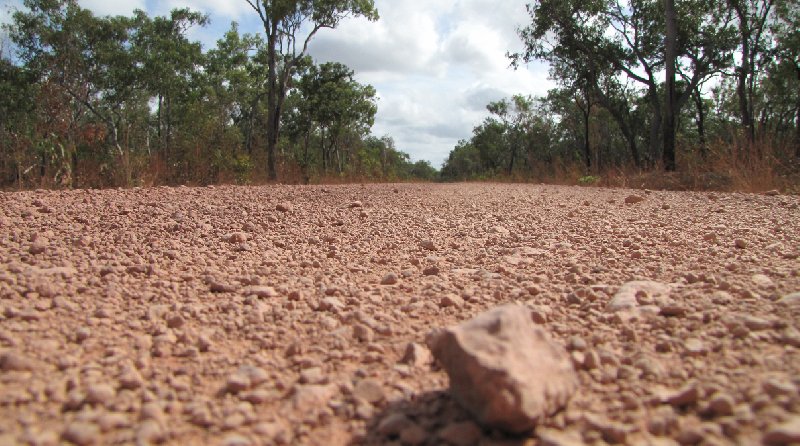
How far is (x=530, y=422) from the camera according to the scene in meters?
1.04

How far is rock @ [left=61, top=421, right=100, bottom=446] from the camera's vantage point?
3.32 feet

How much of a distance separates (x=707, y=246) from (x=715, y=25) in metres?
15.8

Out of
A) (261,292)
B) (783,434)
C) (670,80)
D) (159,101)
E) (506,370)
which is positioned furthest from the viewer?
(159,101)

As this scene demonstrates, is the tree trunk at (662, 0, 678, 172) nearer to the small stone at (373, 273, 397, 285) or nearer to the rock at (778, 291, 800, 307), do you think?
the rock at (778, 291, 800, 307)

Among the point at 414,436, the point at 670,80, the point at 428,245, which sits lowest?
the point at 414,436

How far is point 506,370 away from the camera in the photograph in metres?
1.04

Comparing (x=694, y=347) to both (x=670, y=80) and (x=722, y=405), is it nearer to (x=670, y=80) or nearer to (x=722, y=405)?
(x=722, y=405)

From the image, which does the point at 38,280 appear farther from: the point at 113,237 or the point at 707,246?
the point at 707,246

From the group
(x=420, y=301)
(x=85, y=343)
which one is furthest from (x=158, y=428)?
(x=420, y=301)

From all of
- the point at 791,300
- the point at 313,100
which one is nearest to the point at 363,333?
the point at 791,300

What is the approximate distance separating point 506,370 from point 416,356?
0.44 m

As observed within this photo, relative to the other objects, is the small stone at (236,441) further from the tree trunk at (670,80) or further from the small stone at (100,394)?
the tree trunk at (670,80)

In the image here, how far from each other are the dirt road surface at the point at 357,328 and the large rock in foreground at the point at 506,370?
2.1 inches

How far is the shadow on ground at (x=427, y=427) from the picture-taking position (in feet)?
3.51
